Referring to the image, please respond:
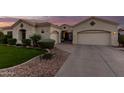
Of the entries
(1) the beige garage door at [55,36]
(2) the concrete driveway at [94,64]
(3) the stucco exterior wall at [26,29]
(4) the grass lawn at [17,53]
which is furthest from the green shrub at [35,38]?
(2) the concrete driveway at [94,64]

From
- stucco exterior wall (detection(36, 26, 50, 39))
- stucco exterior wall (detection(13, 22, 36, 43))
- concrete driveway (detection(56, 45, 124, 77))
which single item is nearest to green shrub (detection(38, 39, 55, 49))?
stucco exterior wall (detection(36, 26, 50, 39))

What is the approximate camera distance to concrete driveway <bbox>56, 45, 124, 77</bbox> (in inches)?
266

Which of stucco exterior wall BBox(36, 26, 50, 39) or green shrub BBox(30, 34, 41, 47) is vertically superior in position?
stucco exterior wall BBox(36, 26, 50, 39)

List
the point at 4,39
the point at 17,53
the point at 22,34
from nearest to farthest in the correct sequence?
the point at 22,34, the point at 4,39, the point at 17,53

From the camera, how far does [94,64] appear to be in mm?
8242

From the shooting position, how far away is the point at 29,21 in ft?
27.2

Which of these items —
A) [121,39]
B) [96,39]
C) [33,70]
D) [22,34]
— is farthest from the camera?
[96,39]

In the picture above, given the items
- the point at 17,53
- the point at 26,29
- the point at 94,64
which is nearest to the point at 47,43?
the point at 26,29

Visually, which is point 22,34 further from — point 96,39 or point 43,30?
point 96,39

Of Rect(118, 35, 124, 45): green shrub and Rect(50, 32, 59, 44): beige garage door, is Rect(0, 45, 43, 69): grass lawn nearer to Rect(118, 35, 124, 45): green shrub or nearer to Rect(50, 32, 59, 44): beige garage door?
Rect(50, 32, 59, 44): beige garage door

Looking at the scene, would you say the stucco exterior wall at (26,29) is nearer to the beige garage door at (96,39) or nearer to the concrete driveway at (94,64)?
the concrete driveway at (94,64)

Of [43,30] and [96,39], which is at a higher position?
[43,30]
